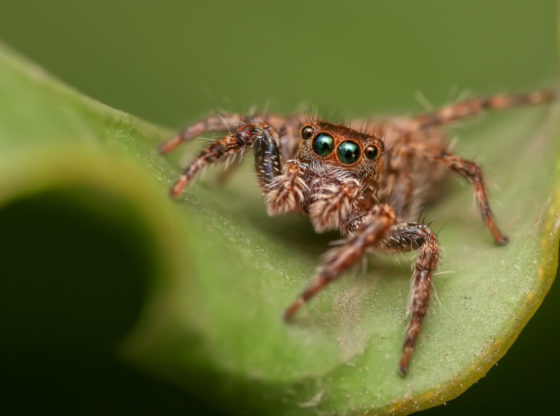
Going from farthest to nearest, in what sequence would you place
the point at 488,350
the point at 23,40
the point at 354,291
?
the point at 23,40
the point at 354,291
the point at 488,350

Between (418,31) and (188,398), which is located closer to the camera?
(188,398)

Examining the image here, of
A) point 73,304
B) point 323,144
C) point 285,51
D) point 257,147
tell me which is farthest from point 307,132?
point 73,304

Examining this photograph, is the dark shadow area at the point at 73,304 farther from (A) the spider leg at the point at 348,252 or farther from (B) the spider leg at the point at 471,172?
(B) the spider leg at the point at 471,172

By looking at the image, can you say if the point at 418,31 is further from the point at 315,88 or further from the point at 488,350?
the point at 488,350

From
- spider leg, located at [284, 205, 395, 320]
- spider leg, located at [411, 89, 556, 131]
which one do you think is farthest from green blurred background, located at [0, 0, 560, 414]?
spider leg, located at [284, 205, 395, 320]

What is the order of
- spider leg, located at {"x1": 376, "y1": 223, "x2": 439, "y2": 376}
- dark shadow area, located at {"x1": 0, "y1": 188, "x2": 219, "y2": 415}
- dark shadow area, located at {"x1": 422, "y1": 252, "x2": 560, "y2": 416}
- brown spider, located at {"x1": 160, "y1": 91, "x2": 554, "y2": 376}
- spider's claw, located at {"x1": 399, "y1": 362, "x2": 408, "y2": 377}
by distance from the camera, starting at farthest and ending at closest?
brown spider, located at {"x1": 160, "y1": 91, "x2": 554, "y2": 376} < dark shadow area, located at {"x1": 422, "y1": 252, "x2": 560, "y2": 416} < spider leg, located at {"x1": 376, "y1": 223, "x2": 439, "y2": 376} < spider's claw, located at {"x1": 399, "y1": 362, "x2": 408, "y2": 377} < dark shadow area, located at {"x1": 0, "y1": 188, "x2": 219, "y2": 415}

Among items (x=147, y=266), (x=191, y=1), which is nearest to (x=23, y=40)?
(x=191, y=1)

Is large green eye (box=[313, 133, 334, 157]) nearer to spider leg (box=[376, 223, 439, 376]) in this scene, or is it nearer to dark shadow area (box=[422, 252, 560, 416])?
spider leg (box=[376, 223, 439, 376])
